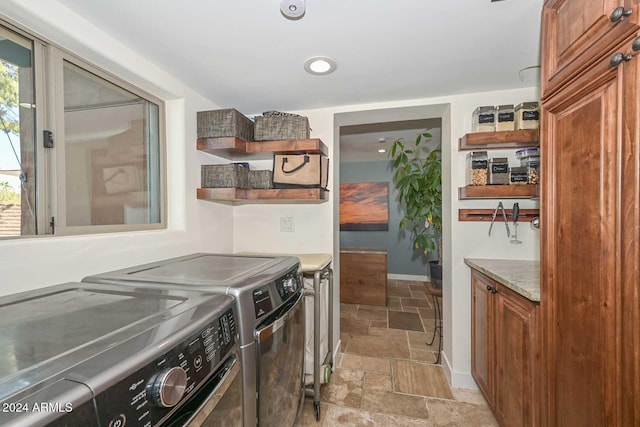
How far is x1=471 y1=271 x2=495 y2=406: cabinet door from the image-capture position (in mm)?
1642

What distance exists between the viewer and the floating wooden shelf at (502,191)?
5.92ft

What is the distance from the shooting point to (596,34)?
85 centimetres

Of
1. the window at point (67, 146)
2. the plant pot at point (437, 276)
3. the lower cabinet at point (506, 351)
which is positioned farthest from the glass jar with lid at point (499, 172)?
the window at point (67, 146)

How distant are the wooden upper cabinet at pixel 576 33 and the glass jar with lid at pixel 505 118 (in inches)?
29.6

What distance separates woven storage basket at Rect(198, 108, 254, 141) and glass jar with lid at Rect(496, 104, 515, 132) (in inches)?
70.2

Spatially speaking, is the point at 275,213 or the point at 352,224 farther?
the point at 352,224

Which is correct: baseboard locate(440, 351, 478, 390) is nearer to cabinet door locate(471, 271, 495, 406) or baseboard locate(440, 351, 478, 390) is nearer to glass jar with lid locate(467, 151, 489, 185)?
cabinet door locate(471, 271, 495, 406)

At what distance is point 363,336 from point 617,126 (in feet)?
8.61

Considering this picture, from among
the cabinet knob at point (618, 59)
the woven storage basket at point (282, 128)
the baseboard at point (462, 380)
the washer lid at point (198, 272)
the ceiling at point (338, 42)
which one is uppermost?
the ceiling at point (338, 42)

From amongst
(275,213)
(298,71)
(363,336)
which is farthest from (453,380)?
(298,71)

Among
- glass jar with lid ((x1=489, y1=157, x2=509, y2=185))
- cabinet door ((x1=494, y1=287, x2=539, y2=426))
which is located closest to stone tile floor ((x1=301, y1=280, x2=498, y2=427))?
cabinet door ((x1=494, y1=287, x2=539, y2=426))

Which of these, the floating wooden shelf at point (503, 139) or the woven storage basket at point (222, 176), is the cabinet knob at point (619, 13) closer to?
the floating wooden shelf at point (503, 139)

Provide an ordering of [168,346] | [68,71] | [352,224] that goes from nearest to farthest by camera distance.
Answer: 1. [168,346]
2. [68,71]
3. [352,224]

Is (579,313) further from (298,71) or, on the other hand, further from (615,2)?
(298,71)
